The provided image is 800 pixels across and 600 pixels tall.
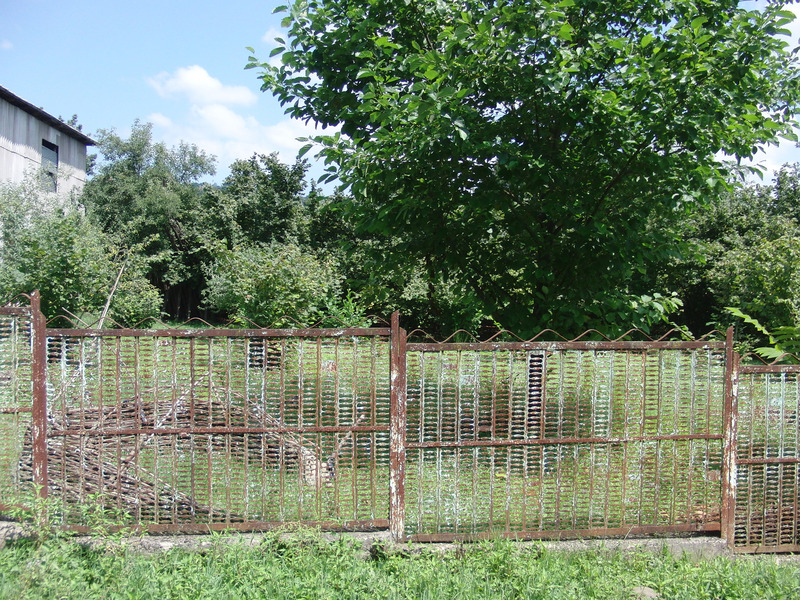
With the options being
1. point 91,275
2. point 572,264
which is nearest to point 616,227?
point 572,264

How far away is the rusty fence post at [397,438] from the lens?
14.5 feet

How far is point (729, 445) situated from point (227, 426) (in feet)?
12.7

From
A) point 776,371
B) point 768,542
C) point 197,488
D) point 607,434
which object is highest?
point 776,371

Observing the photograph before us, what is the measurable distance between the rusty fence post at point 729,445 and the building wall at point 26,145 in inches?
807

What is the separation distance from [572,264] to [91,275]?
13126mm

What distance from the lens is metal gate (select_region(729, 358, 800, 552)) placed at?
15.3ft

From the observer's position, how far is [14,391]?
4363mm

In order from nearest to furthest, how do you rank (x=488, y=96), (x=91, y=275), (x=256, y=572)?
(x=256, y=572) < (x=488, y=96) < (x=91, y=275)

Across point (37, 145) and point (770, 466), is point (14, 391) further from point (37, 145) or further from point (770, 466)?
point (37, 145)

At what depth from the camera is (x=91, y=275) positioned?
15.2 meters

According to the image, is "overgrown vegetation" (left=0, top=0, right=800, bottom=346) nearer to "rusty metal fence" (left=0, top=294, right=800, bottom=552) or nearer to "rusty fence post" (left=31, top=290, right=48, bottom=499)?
"rusty metal fence" (left=0, top=294, right=800, bottom=552)

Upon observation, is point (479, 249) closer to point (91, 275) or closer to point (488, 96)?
point (488, 96)

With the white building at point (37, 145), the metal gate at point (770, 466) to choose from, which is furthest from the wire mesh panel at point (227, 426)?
the white building at point (37, 145)

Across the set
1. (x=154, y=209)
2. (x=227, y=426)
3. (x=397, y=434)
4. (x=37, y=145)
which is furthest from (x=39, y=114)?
(x=397, y=434)
